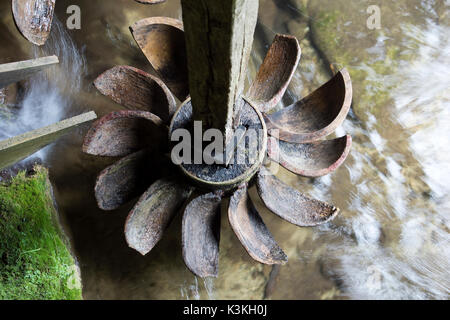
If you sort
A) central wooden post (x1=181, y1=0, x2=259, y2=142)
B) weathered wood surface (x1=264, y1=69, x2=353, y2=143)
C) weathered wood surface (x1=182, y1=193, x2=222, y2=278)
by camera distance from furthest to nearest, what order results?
weathered wood surface (x1=264, y1=69, x2=353, y2=143)
weathered wood surface (x1=182, y1=193, x2=222, y2=278)
central wooden post (x1=181, y1=0, x2=259, y2=142)

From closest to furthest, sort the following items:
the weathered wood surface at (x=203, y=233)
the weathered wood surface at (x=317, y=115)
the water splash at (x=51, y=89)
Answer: the weathered wood surface at (x=203, y=233) → the weathered wood surface at (x=317, y=115) → the water splash at (x=51, y=89)

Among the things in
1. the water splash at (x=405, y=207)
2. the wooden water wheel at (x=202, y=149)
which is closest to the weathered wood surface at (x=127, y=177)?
the wooden water wheel at (x=202, y=149)

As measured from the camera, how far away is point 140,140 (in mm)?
1977

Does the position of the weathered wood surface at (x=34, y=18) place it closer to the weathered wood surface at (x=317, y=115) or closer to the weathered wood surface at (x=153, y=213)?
the weathered wood surface at (x=153, y=213)

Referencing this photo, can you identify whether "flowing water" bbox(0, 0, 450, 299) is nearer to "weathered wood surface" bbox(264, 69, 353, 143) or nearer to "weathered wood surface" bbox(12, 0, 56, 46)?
"weathered wood surface" bbox(12, 0, 56, 46)

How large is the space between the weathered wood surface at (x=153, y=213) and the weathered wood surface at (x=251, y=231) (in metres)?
A: 0.23

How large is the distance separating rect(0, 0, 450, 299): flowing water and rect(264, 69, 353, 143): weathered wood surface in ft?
1.18

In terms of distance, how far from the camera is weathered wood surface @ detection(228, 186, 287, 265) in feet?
5.84

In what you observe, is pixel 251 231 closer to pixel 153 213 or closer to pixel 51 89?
pixel 153 213

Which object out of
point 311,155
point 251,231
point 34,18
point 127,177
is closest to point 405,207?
point 311,155

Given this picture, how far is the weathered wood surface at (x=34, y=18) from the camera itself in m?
2.02

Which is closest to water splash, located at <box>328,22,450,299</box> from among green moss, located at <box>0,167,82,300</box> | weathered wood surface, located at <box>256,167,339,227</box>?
weathered wood surface, located at <box>256,167,339,227</box>

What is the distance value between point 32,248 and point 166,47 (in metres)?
1.09

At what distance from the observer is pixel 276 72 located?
2.08m
